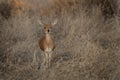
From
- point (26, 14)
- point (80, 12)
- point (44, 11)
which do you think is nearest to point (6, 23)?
point (26, 14)

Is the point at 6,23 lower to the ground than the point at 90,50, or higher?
higher

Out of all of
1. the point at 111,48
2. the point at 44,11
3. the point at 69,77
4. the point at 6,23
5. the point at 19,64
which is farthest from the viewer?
the point at 44,11

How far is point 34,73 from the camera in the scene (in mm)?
5078

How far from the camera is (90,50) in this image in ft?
→ 18.7

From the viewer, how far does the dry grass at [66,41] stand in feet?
16.6

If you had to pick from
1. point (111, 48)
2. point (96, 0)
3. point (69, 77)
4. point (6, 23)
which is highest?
point (96, 0)

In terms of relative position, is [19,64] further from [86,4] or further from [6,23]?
[86,4]

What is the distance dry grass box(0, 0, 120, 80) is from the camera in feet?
16.6

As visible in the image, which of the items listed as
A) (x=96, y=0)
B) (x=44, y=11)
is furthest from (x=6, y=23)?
(x=96, y=0)

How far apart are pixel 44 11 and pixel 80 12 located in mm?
948

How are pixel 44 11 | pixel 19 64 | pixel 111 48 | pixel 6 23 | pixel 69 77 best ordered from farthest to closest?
1. pixel 44 11
2. pixel 6 23
3. pixel 111 48
4. pixel 19 64
5. pixel 69 77

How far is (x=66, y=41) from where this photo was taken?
6277mm

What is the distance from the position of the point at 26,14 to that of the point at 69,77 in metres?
3.26

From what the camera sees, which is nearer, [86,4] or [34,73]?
[34,73]
